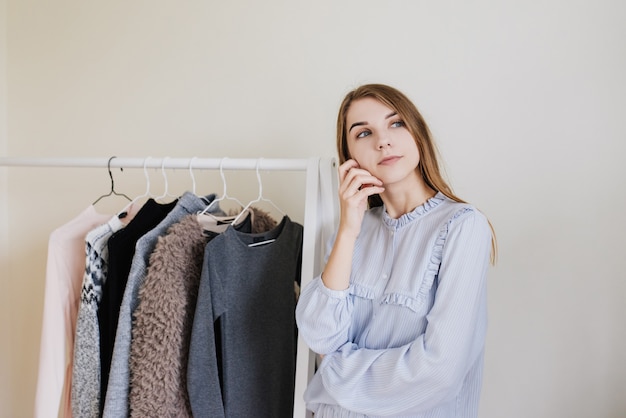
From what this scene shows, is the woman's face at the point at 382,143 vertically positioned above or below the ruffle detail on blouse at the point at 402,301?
above

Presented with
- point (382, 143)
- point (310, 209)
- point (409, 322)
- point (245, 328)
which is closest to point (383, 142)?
point (382, 143)

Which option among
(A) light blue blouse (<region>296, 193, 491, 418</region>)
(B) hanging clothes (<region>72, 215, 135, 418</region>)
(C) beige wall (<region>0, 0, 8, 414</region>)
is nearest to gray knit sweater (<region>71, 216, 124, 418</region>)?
(B) hanging clothes (<region>72, 215, 135, 418</region>)

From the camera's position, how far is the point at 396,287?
108 centimetres

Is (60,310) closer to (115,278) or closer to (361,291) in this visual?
(115,278)

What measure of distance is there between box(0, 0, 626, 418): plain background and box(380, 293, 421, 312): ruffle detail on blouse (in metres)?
0.49

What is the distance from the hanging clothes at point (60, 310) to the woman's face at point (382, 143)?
76 centimetres

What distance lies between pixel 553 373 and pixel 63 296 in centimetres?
129

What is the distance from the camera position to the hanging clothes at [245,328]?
1185 millimetres

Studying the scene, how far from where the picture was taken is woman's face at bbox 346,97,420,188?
3.68 ft

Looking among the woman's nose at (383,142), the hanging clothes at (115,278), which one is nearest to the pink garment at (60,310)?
the hanging clothes at (115,278)

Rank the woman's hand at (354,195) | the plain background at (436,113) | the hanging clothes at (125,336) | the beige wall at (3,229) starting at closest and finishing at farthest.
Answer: the woman's hand at (354,195)
the hanging clothes at (125,336)
the plain background at (436,113)
the beige wall at (3,229)

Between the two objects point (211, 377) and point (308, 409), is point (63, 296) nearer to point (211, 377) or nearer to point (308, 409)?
point (211, 377)

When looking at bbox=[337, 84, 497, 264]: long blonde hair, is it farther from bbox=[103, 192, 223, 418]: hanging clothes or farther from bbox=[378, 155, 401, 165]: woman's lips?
bbox=[103, 192, 223, 418]: hanging clothes

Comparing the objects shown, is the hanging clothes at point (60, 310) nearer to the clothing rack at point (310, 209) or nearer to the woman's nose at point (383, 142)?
the clothing rack at point (310, 209)
